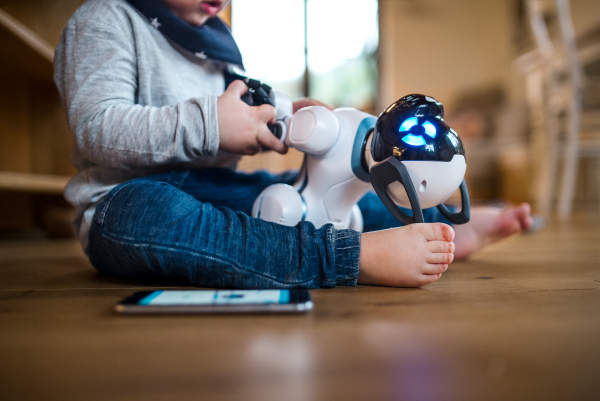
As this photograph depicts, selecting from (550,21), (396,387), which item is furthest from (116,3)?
(550,21)

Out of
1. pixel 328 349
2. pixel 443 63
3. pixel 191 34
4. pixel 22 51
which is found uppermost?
pixel 443 63

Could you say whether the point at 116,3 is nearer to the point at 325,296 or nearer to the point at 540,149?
the point at 325,296

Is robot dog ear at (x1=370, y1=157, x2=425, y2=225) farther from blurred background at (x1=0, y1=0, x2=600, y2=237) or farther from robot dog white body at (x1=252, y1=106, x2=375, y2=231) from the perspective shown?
blurred background at (x1=0, y1=0, x2=600, y2=237)

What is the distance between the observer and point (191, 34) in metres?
0.65

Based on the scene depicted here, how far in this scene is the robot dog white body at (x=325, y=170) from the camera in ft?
1.81

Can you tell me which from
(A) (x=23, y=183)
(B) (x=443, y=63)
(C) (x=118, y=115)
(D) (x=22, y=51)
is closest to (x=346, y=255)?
(C) (x=118, y=115)

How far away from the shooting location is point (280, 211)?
1.89 feet

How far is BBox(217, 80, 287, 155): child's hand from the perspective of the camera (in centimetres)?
56

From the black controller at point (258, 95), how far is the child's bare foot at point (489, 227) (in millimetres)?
372

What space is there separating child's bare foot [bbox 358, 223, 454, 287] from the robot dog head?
21mm

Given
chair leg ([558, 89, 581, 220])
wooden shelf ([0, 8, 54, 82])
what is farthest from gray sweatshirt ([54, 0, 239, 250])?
chair leg ([558, 89, 581, 220])

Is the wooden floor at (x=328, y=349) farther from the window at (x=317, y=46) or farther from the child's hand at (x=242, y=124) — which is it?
the window at (x=317, y=46)

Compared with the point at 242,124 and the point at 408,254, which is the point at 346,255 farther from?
the point at 242,124

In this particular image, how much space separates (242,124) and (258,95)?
0.06 metres
